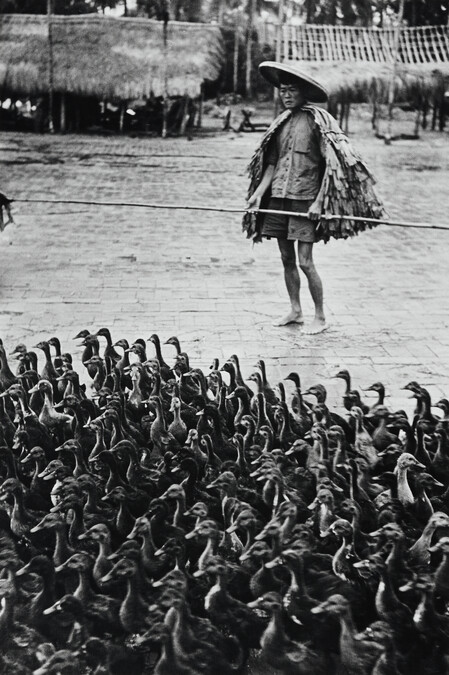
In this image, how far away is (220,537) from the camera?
3.81 meters

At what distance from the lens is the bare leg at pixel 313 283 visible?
24.8ft

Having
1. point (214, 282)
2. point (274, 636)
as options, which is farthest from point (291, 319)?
point (274, 636)

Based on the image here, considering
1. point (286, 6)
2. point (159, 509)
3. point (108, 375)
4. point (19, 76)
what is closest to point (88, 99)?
point (19, 76)

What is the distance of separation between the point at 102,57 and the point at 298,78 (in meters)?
20.7

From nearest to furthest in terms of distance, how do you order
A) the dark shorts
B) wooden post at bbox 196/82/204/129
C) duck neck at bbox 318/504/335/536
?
1. duck neck at bbox 318/504/335/536
2. the dark shorts
3. wooden post at bbox 196/82/204/129

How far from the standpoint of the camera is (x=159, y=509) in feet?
12.9

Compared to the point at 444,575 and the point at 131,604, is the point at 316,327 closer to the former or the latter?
the point at 444,575

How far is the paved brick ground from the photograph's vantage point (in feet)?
24.0

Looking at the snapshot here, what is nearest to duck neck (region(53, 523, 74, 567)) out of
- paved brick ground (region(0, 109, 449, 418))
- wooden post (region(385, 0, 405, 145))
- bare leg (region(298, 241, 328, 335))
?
paved brick ground (region(0, 109, 449, 418))

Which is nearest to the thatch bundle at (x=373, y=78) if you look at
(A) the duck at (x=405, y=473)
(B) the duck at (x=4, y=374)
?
(B) the duck at (x=4, y=374)

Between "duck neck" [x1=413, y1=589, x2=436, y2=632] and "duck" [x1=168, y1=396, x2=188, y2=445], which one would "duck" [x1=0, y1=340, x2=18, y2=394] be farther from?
"duck neck" [x1=413, y1=589, x2=436, y2=632]

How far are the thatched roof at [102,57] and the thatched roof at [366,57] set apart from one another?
3137 mm

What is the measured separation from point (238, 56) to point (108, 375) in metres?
24.1

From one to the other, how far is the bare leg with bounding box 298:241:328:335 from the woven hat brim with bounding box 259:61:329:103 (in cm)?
125
